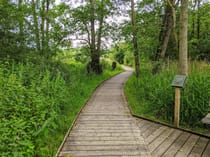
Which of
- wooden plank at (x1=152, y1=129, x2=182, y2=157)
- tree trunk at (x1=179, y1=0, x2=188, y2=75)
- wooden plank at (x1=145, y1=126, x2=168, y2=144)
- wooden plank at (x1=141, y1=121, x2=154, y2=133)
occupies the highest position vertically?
tree trunk at (x1=179, y1=0, x2=188, y2=75)

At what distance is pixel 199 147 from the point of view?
12.0 feet

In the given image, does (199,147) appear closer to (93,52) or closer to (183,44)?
(183,44)

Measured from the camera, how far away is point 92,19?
13.0 m

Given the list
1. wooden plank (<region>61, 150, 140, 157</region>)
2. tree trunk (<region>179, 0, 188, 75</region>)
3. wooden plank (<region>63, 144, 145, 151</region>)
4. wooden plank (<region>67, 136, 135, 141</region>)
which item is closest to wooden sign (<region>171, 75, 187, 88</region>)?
tree trunk (<region>179, 0, 188, 75</region>)

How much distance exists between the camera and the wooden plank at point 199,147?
341cm

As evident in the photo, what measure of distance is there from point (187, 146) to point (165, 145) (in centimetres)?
38

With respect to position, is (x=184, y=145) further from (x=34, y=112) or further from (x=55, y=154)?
(x=34, y=112)

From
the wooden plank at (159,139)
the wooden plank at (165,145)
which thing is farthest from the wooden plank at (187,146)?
the wooden plank at (159,139)

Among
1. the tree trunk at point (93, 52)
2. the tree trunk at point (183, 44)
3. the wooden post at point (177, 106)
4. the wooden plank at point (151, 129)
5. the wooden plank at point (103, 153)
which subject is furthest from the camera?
the tree trunk at point (93, 52)

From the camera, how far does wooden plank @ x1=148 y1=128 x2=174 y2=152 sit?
12.0ft

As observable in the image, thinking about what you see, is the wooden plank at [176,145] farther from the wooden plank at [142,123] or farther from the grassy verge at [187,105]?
the wooden plank at [142,123]

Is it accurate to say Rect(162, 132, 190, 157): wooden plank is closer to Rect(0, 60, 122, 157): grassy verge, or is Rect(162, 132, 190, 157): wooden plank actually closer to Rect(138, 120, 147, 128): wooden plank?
Rect(138, 120, 147, 128): wooden plank

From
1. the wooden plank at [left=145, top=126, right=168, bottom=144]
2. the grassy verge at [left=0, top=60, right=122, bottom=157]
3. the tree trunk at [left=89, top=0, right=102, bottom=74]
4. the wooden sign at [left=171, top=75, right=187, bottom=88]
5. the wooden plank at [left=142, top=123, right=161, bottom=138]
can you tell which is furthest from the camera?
the tree trunk at [left=89, top=0, right=102, bottom=74]

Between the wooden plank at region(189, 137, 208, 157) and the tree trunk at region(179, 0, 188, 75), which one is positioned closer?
the wooden plank at region(189, 137, 208, 157)
